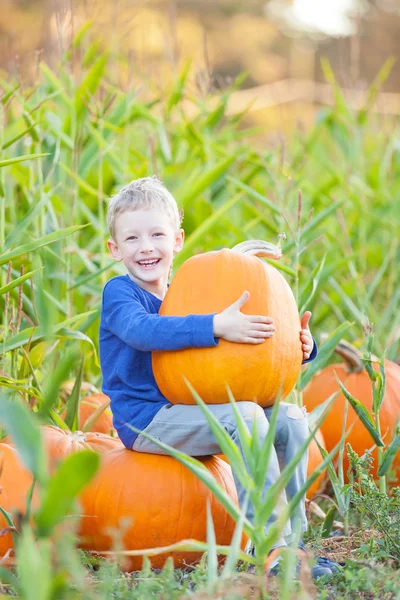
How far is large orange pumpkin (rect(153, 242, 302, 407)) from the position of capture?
7.47ft

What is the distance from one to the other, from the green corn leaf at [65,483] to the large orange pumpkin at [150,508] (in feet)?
3.28

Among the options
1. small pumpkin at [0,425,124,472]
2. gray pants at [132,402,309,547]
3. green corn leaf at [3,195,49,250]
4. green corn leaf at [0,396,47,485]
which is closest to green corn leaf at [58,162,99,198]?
green corn leaf at [3,195,49,250]

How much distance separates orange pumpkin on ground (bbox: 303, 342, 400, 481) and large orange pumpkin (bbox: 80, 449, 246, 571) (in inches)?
39.4

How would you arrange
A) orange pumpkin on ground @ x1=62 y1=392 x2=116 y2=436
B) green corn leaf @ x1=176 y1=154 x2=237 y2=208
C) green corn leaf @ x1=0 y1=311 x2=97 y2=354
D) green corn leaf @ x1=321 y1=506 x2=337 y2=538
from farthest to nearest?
green corn leaf @ x1=176 y1=154 x2=237 y2=208 < orange pumpkin on ground @ x1=62 y1=392 x2=116 y2=436 < green corn leaf @ x1=0 y1=311 x2=97 y2=354 < green corn leaf @ x1=321 y1=506 x2=337 y2=538

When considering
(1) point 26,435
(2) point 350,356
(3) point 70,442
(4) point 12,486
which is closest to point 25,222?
(3) point 70,442

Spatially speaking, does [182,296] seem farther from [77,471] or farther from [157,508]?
[77,471]

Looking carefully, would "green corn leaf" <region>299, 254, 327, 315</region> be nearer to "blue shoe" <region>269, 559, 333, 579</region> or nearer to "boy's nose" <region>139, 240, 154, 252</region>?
"boy's nose" <region>139, 240, 154, 252</region>

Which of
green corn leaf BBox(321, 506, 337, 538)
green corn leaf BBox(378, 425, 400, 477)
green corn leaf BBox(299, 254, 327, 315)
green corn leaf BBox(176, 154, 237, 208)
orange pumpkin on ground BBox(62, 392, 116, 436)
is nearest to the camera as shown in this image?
green corn leaf BBox(378, 425, 400, 477)

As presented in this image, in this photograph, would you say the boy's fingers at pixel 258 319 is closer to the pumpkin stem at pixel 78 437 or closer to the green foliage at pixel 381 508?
the green foliage at pixel 381 508

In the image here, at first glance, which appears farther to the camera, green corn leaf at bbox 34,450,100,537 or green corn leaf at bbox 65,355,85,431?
green corn leaf at bbox 65,355,85,431

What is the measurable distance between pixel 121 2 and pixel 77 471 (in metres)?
3.50

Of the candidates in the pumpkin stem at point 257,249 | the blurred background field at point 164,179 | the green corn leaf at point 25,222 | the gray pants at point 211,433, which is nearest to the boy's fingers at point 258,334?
the gray pants at point 211,433

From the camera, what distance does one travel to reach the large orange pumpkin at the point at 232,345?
2275mm

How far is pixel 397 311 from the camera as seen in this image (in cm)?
416
